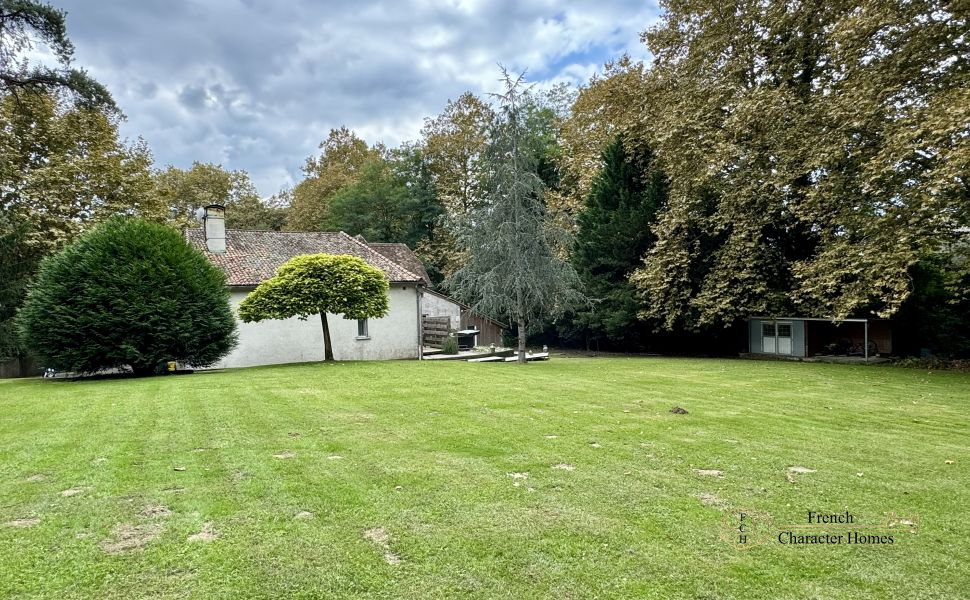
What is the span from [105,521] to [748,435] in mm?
6104

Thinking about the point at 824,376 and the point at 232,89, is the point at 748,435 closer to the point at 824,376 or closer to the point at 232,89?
the point at 824,376

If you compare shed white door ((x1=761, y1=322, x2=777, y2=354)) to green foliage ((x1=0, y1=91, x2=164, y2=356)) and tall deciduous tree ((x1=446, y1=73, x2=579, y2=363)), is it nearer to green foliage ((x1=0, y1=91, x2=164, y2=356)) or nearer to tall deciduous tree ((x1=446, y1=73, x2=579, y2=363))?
tall deciduous tree ((x1=446, y1=73, x2=579, y2=363))

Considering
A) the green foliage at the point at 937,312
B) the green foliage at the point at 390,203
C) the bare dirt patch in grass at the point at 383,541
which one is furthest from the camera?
the green foliage at the point at 390,203

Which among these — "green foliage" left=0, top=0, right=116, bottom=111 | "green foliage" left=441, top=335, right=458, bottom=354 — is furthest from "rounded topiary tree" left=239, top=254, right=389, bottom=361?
"green foliage" left=0, top=0, right=116, bottom=111

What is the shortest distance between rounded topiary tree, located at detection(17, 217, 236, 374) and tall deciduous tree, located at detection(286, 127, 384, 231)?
26407 mm

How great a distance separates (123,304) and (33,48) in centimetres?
759

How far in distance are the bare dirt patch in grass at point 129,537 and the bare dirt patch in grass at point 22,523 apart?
0.62 metres

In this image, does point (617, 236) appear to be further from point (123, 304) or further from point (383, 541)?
point (383, 541)

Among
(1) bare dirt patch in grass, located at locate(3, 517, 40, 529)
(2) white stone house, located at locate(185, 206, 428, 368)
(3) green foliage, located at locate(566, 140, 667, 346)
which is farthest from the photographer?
(3) green foliage, located at locate(566, 140, 667, 346)

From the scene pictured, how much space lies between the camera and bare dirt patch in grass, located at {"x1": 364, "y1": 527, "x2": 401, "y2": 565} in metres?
2.92

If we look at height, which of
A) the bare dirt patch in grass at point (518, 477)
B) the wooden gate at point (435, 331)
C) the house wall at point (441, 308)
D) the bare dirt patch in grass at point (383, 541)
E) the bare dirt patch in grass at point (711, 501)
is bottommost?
the bare dirt patch in grass at point (711, 501)

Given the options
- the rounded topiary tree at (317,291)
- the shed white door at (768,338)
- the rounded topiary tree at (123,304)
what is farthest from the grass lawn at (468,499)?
the shed white door at (768,338)

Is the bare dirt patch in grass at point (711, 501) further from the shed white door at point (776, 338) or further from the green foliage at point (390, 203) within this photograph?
the green foliage at point (390, 203)

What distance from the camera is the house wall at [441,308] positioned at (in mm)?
28984
